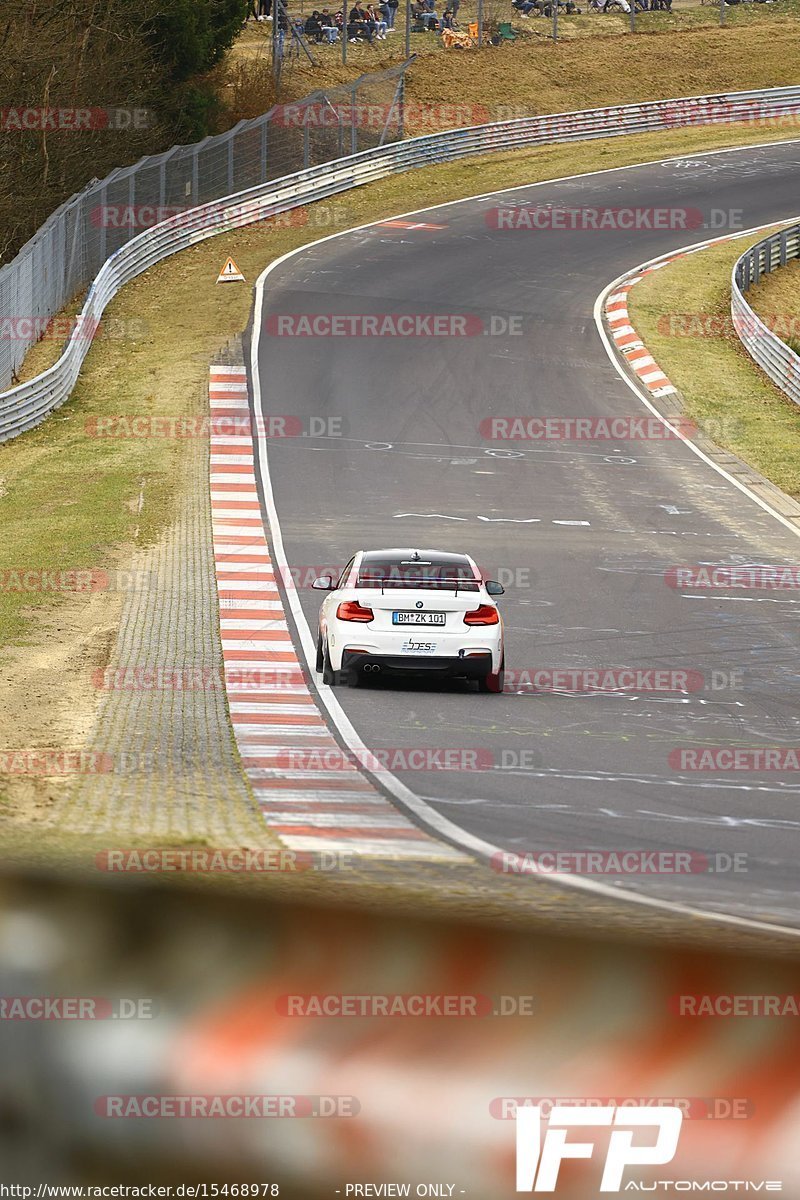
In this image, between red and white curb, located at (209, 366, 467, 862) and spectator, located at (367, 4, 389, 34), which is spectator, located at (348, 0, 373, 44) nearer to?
spectator, located at (367, 4, 389, 34)

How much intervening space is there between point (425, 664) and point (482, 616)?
709 mm

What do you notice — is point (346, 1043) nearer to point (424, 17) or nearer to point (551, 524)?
point (551, 524)

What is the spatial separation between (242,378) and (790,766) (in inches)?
916

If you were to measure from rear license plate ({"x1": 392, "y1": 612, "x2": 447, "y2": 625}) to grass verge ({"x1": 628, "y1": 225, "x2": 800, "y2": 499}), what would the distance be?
14.4 m

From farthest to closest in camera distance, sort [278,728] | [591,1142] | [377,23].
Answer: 1. [377,23]
2. [278,728]
3. [591,1142]

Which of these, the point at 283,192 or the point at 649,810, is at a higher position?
the point at 283,192

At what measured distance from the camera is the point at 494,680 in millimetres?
15531

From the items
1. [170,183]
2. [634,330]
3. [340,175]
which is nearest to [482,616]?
[634,330]

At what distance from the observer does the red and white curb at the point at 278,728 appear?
398 inches

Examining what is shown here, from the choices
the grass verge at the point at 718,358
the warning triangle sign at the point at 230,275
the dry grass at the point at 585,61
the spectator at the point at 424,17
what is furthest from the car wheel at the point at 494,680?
the spectator at the point at 424,17

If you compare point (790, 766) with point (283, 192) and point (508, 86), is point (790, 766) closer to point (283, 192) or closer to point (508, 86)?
point (283, 192)

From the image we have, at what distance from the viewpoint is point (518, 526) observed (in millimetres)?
24812

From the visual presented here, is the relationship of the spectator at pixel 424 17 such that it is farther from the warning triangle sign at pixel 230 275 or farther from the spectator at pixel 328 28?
the warning triangle sign at pixel 230 275

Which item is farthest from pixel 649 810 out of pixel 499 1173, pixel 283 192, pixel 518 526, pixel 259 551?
pixel 283 192
